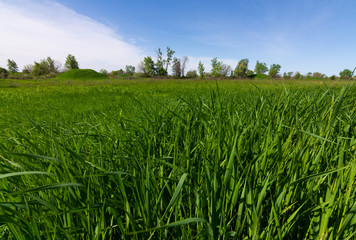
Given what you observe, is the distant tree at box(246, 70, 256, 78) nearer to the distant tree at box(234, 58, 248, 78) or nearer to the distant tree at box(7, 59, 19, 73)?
the distant tree at box(234, 58, 248, 78)

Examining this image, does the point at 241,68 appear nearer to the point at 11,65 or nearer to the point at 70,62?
the point at 70,62

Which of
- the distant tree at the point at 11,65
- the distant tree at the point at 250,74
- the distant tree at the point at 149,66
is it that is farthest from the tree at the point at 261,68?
the distant tree at the point at 11,65

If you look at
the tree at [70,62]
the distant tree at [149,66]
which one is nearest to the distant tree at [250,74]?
the distant tree at [149,66]

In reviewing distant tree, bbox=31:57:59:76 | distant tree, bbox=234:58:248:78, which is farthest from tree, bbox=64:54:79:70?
distant tree, bbox=234:58:248:78

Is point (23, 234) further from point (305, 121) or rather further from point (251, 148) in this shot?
point (305, 121)

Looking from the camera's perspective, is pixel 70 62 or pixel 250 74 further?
pixel 250 74

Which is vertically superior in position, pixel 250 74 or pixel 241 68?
pixel 241 68

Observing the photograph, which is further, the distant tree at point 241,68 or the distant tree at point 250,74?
the distant tree at point 241,68

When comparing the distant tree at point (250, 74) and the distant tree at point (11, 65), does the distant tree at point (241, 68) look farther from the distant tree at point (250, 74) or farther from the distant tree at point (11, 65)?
the distant tree at point (11, 65)

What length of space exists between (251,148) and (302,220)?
33cm

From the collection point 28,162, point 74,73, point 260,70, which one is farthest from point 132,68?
point 28,162

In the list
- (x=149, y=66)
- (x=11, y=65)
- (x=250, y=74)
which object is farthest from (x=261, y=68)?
(x=11, y=65)

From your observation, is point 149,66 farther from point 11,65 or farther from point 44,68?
point 11,65

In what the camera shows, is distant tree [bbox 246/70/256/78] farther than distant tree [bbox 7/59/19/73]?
No
